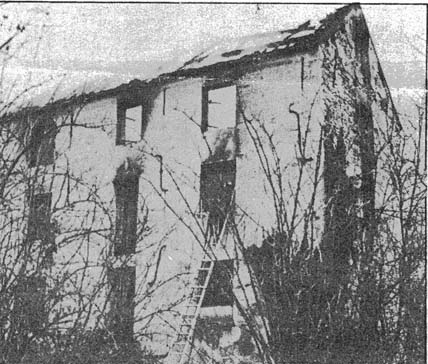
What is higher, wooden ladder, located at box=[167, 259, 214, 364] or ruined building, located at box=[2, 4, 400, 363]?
ruined building, located at box=[2, 4, 400, 363]

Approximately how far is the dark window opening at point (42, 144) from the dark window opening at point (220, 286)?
107 centimetres

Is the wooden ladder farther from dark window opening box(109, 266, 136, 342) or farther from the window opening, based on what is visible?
the window opening

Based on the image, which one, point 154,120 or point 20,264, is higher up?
point 154,120

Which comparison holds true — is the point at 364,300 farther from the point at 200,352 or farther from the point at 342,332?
the point at 200,352

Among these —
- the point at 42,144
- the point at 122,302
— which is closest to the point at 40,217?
the point at 42,144

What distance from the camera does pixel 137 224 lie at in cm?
341

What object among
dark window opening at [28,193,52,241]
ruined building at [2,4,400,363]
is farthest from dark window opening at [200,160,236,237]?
dark window opening at [28,193,52,241]

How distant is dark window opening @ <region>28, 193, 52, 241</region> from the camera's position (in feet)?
11.3

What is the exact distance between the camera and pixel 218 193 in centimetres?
338

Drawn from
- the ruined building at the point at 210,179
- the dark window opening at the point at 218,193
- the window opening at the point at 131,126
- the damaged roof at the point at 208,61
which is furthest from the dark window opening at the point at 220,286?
the damaged roof at the point at 208,61

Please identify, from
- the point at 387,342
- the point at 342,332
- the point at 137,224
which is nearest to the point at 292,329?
the point at 342,332

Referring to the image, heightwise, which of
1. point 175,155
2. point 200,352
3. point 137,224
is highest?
point 175,155

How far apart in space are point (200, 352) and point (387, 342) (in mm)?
921

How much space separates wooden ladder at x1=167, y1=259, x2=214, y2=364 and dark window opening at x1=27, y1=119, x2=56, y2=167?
3.32 feet
